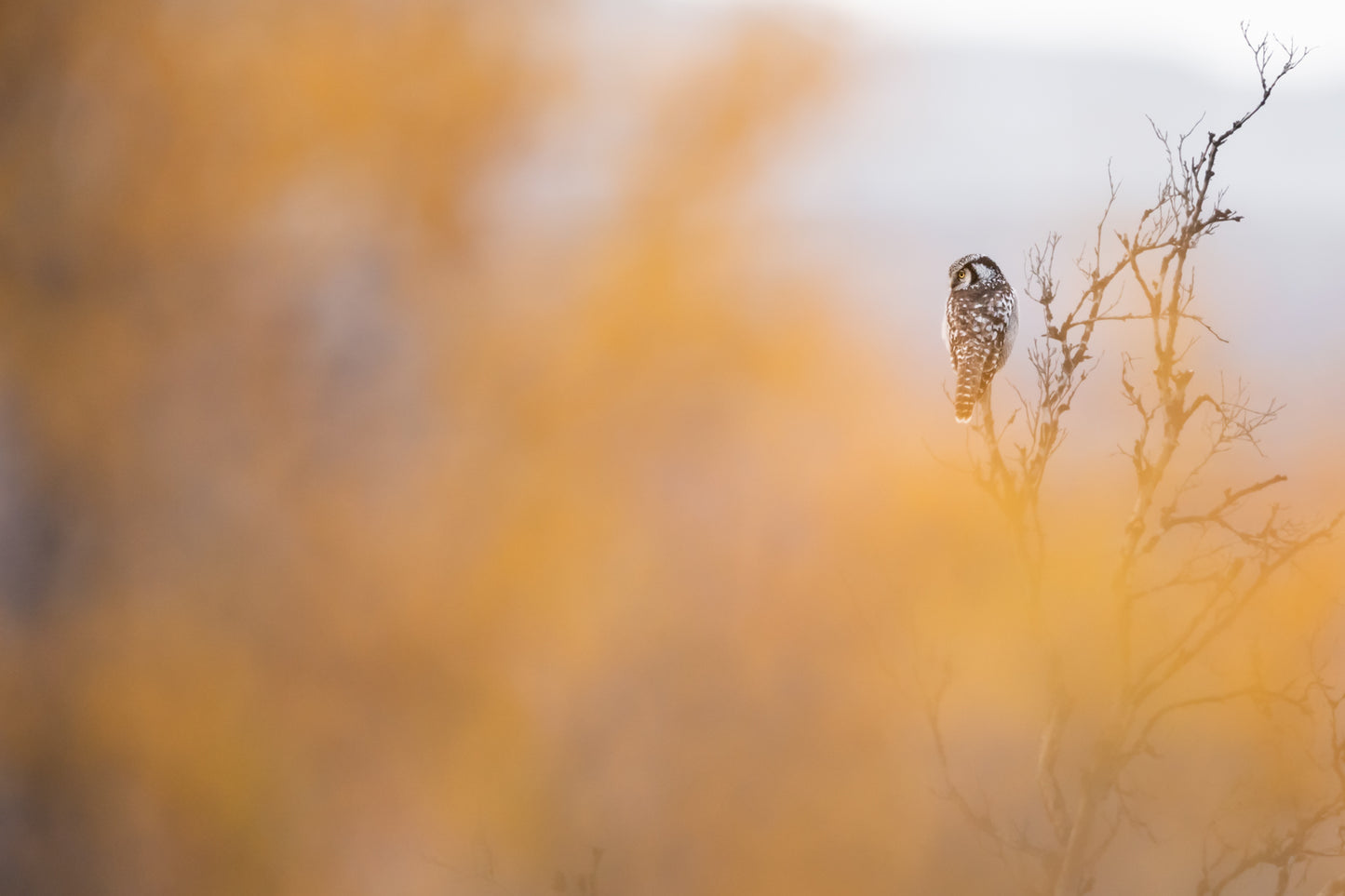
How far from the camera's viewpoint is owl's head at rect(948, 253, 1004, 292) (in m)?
1.87

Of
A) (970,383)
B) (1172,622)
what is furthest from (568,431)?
(1172,622)

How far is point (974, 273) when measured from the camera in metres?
1.88

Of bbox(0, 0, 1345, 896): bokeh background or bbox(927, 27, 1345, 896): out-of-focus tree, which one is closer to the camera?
bbox(927, 27, 1345, 896): out-of-focus tree

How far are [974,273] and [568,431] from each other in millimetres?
891

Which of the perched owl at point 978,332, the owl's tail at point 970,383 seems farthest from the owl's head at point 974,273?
the owl's tail at point 970,383

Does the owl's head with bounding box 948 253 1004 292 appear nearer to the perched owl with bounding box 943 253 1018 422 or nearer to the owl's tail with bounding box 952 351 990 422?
the perched owl with bounding box 943 253 1018 422

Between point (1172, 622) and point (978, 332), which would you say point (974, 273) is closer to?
point (978, 332)

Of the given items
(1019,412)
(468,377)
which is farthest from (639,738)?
(1019,412)

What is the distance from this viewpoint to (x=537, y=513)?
2.30m

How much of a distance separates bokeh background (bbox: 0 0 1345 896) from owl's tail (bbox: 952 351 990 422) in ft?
0.28

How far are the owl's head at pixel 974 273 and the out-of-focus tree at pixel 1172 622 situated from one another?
0.08 metres

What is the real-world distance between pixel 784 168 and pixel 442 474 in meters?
0.96

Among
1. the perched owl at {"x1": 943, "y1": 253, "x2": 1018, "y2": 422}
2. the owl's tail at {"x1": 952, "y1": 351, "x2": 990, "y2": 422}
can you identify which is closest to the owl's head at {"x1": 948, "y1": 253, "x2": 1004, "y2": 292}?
the perched owl at {"x1": 943, "y1": 253, "x2": 1018, "y2": 422}

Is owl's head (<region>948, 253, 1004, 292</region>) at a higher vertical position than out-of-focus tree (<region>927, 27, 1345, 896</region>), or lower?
higher
